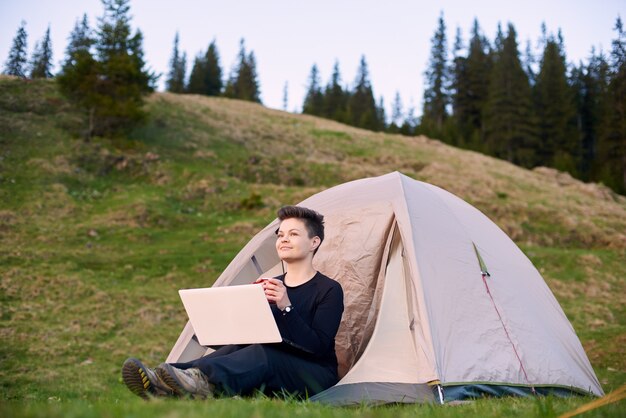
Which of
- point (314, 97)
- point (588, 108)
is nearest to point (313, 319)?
point (588, 108)

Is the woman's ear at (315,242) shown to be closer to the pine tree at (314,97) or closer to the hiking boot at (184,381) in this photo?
the hiking boot at (184,381)

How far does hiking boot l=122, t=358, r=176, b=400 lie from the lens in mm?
3826

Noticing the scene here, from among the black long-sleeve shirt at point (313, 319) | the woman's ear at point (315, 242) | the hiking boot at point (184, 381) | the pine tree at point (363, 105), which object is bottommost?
the hiking boot at point (184, 381)

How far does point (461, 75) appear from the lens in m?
62.4

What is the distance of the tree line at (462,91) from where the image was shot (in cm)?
2794

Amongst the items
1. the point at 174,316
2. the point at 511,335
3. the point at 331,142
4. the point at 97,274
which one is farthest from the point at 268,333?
the point at 331,142

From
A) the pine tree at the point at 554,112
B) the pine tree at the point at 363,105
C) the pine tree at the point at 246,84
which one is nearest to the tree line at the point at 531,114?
the pine tree at the point at 554,112

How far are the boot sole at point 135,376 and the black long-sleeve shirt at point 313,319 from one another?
1.04 m

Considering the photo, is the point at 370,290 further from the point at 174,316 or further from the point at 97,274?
the point at 97,274

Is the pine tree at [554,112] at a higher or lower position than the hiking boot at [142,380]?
higher

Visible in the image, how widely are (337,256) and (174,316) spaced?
7.14m

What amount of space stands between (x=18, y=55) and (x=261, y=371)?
26004mm

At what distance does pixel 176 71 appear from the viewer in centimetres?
7350

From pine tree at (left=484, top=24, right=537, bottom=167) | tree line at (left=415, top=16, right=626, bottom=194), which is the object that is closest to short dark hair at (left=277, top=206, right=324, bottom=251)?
tree line at (left=415, top=16, right=626, bottom=194)
